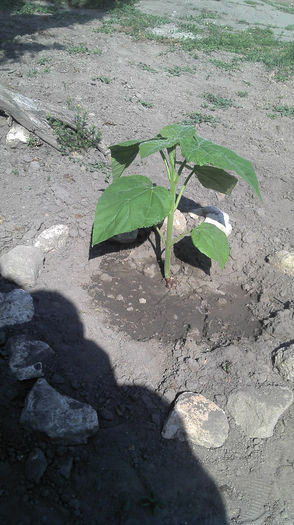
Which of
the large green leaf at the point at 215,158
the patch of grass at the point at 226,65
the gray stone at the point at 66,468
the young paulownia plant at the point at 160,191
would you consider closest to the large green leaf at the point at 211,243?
the young paulownia plant at the point at 160,191

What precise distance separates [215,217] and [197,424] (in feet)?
5.29

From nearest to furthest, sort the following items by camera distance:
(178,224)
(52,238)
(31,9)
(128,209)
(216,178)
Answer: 1. (128,209)
2. (216,178)
3. (52,238)
4. (178,224)
5. (31,9)

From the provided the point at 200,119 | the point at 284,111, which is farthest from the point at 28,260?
the point at 284,111

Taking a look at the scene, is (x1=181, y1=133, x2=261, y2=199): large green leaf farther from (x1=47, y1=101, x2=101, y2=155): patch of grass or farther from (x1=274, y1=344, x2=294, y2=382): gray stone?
(x1=47, y1=101, x2=101, y2=155): patch of grass

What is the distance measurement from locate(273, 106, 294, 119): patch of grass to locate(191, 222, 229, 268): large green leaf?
367cm

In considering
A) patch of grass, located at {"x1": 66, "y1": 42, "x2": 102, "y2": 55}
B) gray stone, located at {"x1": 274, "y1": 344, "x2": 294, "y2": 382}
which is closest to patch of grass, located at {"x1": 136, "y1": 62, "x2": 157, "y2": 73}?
patch of grass, located at {"x1": 66, "y1": 42, "x2": 102, "y2": 55}

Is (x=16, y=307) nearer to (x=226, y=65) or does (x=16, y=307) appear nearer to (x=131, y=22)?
(x=226, y=65)

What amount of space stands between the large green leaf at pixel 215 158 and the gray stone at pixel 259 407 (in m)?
1.02

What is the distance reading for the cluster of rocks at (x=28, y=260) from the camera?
2.61 m

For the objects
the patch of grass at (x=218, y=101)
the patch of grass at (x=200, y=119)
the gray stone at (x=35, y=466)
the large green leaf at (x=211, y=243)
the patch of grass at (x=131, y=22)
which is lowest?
the gray stone at (x=35, y=466)

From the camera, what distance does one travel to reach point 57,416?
1.82 meters

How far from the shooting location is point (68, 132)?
384 centimetres

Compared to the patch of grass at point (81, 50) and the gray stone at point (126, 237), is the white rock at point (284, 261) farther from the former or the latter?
the patch of grass at point (81, 50)

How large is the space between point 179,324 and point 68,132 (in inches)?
85.2
